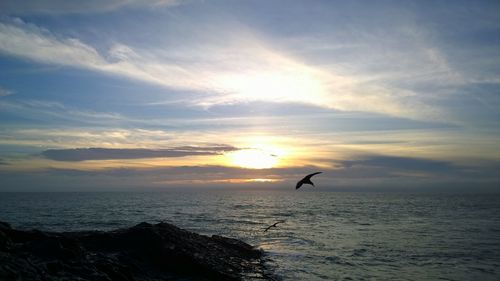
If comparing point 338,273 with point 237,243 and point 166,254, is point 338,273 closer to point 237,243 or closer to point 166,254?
point 237,243

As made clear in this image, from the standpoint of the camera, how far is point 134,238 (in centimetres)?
1847

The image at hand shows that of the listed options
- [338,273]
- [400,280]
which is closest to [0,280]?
[338,273]

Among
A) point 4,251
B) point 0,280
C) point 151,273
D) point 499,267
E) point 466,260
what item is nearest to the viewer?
point 0,280

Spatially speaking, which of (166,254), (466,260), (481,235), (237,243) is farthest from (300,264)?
(481,235)

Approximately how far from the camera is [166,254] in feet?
57.3

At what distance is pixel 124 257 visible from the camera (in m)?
16.5

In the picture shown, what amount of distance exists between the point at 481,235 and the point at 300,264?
83.4ft

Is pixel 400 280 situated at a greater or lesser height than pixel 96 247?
lesser

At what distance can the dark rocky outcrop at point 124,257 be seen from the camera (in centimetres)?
1236

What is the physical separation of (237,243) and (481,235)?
2721cm

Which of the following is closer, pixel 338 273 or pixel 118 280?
pixel 118 280

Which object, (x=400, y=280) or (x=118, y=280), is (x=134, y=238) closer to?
(x=118, y=280)

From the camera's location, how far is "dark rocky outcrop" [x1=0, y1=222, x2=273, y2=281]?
1236 cm

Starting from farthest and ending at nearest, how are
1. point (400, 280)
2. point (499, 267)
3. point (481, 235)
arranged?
point (481, 235) < point (499, 267) < point (400, 280)
